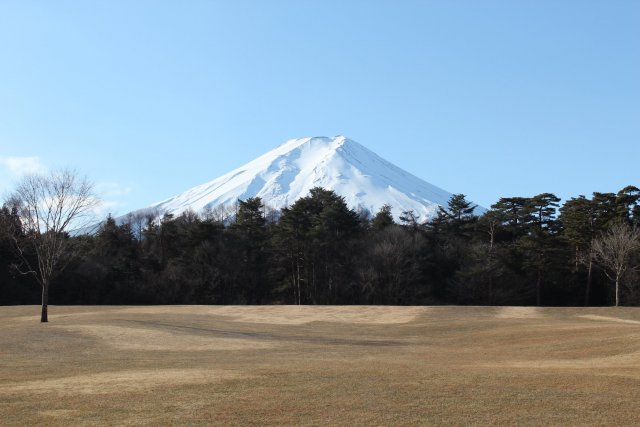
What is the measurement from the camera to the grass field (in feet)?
40.5

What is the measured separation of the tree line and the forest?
139 millimetres

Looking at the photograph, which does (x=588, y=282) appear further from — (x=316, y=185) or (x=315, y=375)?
(x=316, y=185)

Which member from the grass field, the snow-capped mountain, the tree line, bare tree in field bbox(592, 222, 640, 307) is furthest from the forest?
the snow-capped mountain

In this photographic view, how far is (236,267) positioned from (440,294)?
26105mm

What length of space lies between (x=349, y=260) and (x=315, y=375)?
5987 cm

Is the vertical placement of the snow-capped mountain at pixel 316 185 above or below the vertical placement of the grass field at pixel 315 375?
above

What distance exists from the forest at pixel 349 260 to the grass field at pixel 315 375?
111ft

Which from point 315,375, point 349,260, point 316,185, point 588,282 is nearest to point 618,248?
point 588,282

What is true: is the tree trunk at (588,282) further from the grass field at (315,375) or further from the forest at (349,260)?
the grass field at (315,375)

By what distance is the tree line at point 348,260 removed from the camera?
68875 millimetres

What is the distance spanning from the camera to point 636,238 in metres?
62.0

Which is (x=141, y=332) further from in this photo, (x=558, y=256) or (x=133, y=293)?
(x=558, y=256)

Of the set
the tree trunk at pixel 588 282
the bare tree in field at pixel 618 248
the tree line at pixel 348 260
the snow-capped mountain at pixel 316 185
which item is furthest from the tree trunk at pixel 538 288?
the snow-capped mountain at pixel 316 185

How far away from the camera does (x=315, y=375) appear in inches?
675
